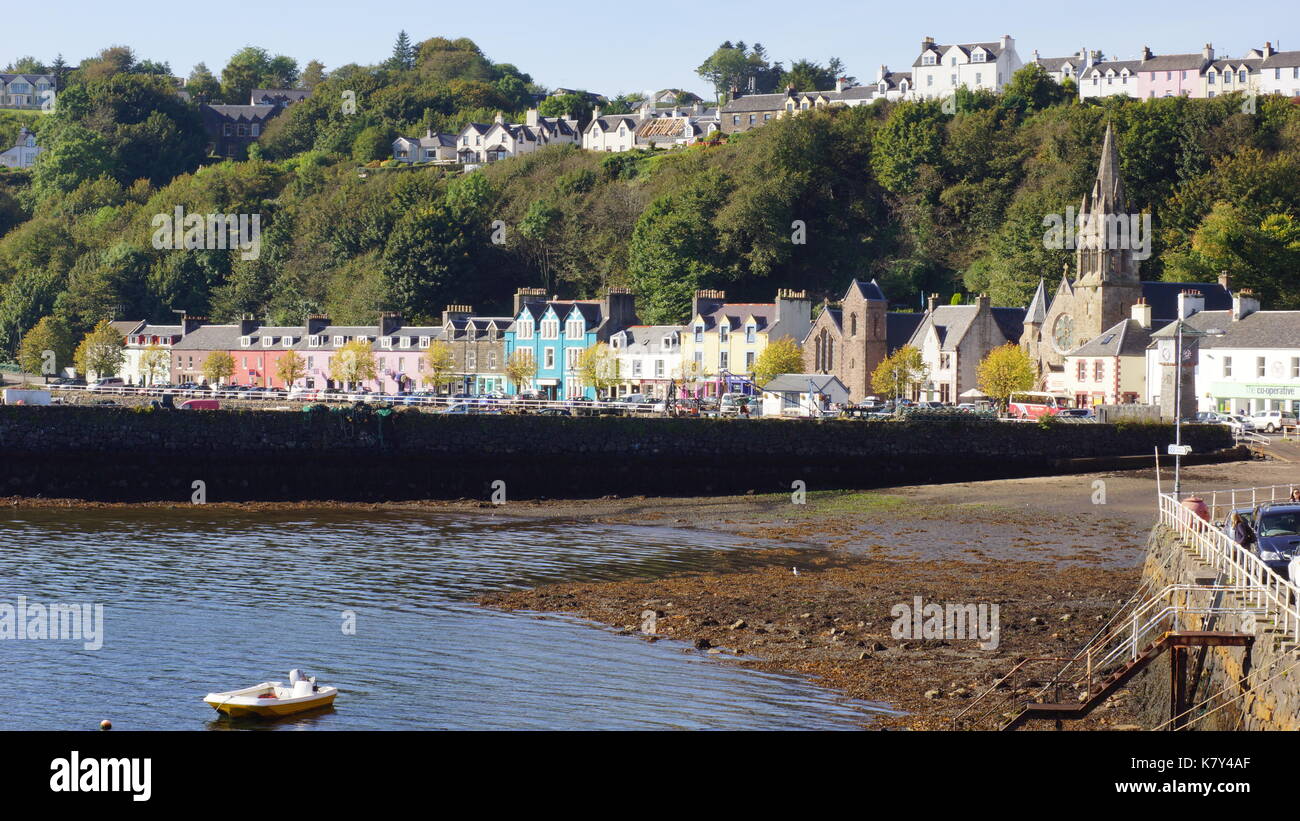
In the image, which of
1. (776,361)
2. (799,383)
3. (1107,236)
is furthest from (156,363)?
(1107,236)

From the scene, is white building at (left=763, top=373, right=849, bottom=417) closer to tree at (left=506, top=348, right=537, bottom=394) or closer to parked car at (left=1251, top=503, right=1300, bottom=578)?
tree at (left=506, top=348, right=537, bottom=394)

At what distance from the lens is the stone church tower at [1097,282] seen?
79562 mm

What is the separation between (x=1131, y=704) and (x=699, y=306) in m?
74.6

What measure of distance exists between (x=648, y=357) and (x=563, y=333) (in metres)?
7.49

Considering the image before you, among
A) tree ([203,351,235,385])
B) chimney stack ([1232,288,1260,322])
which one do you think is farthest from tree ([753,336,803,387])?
tree ([203,351,235,385])

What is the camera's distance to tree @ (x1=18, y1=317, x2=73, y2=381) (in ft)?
391

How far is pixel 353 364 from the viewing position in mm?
101625

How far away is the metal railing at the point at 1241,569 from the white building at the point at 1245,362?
40.7m

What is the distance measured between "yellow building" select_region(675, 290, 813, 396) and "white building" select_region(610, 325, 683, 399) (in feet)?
3.22

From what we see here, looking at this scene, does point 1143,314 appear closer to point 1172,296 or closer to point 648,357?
point 1172,296

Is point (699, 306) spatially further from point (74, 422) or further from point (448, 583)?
point (448, 583)

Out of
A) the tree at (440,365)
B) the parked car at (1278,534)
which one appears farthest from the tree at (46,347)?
the parked car at (1278,534)

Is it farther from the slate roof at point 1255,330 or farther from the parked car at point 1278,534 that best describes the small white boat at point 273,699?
the slate roof at point 1255,330
